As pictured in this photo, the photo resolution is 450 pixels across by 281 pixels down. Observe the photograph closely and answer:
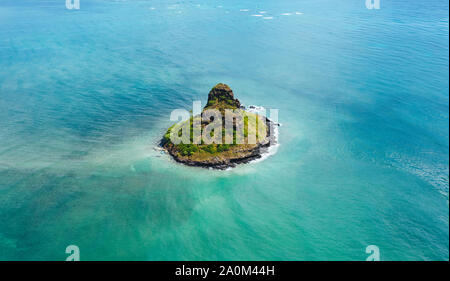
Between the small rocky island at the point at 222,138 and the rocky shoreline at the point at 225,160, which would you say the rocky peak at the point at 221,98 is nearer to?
the small rocky island at the point at 222,138

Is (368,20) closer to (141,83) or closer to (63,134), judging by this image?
(141,83)

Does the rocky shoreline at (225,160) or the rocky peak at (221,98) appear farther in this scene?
the rocky peak at (221,98)

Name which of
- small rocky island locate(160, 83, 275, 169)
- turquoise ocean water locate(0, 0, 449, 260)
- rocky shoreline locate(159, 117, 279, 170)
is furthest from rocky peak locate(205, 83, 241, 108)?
turquoise ocean water locate(0, 0, 449, 260)

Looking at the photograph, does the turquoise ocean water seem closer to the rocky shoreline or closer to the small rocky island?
the rocky shoreline

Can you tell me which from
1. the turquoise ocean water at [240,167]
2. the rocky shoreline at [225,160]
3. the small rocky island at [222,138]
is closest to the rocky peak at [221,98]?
the small rocky island at [222,138]

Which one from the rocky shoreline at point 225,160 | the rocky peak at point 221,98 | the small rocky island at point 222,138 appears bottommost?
the rocky shoreline at point 225,160

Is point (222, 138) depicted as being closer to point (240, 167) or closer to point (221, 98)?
point (240, 167)
